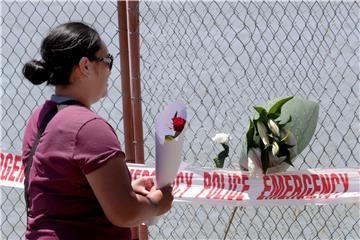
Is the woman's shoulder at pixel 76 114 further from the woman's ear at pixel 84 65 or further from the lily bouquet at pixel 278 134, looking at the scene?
the lily bouquet at pixel 278 134

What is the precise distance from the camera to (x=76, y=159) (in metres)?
1.98

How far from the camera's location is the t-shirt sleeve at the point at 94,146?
77.0 inches

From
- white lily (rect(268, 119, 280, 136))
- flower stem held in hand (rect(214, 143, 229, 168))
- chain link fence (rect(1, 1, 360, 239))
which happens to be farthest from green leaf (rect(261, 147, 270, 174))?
chain link fence (rect(1, 1, 360, 239))

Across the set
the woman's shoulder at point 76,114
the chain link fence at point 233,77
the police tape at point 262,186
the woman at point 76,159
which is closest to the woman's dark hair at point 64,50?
the woman at point 76,159

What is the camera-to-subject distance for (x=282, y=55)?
4203mm

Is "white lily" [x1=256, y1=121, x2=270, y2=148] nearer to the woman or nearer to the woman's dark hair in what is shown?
the woman

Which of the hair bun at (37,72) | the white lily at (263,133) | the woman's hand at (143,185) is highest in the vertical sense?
the hair bun at (37,72)

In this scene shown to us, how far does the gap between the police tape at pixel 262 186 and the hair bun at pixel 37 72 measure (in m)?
1.42

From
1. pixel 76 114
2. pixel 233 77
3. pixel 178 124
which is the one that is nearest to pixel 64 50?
pixel 76 114

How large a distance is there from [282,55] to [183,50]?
0.58m

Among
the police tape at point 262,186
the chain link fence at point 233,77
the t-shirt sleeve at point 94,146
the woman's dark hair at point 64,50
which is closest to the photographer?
the t-shirt sleeve at point 94,146

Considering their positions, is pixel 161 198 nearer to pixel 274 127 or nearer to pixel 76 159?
pixel 76 159

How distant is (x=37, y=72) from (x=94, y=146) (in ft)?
1.17

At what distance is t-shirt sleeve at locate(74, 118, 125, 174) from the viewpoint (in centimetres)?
196
